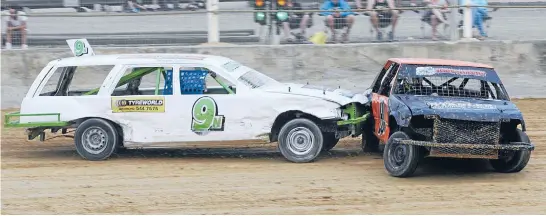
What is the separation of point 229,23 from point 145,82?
537 cm

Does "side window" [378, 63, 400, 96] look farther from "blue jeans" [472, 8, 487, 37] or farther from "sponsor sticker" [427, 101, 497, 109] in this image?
"blue jeans" [472, 8, 487, 37]

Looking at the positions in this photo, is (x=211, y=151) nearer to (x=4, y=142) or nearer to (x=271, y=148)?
(x=271, y=148)

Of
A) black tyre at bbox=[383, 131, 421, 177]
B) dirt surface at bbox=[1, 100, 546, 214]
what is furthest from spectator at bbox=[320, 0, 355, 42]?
A: black tyre at bbox=[383, 131, 421, 177]

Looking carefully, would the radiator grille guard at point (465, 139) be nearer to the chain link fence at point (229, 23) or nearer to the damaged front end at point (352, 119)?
the damaged front end at point (352, 119)

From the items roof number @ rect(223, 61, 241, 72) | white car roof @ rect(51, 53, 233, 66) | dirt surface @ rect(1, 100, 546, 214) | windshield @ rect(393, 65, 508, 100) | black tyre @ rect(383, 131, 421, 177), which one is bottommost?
dirt surface @ rect(1, 100, 546, 214)

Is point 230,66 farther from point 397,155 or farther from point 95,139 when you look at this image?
point 397,155

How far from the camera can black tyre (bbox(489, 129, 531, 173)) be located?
10445 mm

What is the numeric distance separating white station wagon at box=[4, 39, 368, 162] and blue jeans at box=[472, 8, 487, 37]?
5956mm

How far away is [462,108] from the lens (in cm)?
1047

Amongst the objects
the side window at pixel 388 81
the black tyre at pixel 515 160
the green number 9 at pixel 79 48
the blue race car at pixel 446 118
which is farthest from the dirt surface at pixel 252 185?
the green number 9 at pixel 79 48

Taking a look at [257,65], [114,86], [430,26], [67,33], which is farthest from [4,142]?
[430,26]

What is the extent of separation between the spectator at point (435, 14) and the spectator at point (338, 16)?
1408 mm

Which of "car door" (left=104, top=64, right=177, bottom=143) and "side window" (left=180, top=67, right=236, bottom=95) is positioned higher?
"side window" (left=180, top=67, right=236, bottom=95)

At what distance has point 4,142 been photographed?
13734mm
